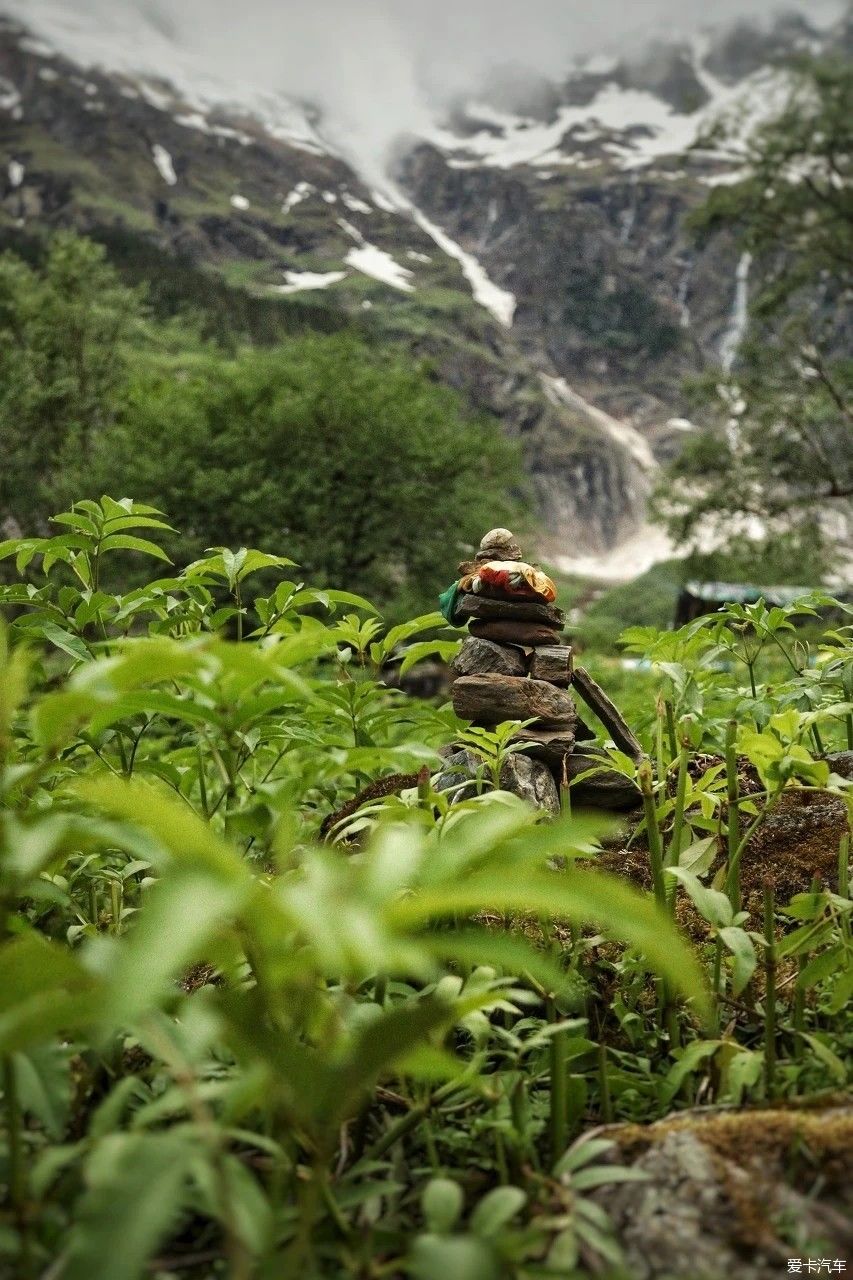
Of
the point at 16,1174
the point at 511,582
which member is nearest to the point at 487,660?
the point at 511,582

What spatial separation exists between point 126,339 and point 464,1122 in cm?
2947

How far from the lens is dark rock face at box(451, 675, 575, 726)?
2.75 meters

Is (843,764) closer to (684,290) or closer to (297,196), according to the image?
(684,290)

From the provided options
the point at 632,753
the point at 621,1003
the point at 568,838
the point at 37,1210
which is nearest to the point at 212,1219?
the point at 37,1210

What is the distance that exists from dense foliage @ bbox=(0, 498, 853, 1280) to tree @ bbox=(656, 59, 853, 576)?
20283 millimetres

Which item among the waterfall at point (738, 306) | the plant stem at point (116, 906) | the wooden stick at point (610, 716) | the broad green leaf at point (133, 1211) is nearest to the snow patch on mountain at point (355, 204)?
the waterfall at point (738, 306)

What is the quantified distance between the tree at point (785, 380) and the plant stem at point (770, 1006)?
20388 millimetres

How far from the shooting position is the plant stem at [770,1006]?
3.97 ft

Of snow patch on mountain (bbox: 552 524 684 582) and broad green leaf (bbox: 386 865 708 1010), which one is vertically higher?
snow patch on mountain (bbox: 552 524 684 582)

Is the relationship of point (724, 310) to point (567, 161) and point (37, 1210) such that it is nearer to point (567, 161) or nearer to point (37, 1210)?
point (567, 161)

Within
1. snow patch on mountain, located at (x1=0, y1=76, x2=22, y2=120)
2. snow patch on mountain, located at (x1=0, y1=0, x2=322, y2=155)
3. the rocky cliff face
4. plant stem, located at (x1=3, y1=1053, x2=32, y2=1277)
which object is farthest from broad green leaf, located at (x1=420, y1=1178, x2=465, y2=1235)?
snow patch on mountain, located at (x1=0, y1=0, x2=322, y2=155)

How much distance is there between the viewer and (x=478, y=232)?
148 m

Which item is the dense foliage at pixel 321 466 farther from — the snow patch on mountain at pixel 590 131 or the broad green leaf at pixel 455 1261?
the snow patch on mountain at pixel 590 131

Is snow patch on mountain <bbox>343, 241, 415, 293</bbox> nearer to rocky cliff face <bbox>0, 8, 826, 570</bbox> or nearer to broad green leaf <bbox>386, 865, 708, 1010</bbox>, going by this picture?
rocky cliff face <bbox>0, 8, 826, 570</bbox>
